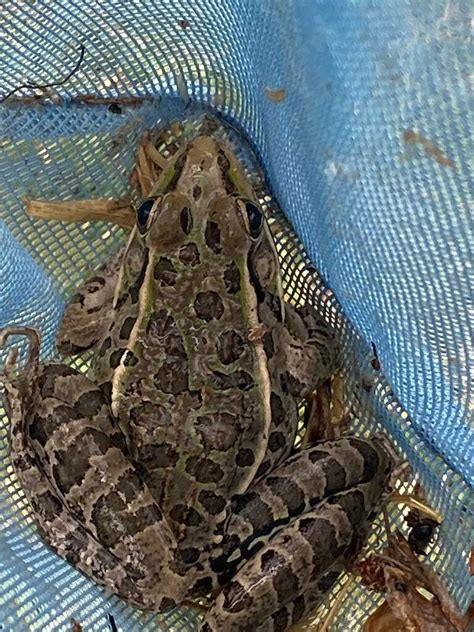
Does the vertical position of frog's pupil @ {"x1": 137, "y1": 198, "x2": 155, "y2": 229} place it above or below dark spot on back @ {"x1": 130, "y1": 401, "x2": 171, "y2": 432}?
A: above

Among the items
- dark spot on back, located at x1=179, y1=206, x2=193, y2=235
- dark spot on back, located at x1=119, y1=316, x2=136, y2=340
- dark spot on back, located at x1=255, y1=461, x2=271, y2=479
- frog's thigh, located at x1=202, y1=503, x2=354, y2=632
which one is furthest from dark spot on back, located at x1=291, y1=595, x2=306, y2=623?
dark spot on back, located at x1=179, y1=206, x2=193, y2=235

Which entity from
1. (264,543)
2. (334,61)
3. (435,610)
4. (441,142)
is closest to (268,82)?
(334,61)

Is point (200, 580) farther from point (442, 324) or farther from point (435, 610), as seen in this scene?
point (442, 324)

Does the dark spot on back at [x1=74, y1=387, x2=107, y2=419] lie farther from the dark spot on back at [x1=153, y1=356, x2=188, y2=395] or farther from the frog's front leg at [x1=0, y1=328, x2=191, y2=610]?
the dark spot on back at [x1=153, y1=356, x2=188, y2=395]

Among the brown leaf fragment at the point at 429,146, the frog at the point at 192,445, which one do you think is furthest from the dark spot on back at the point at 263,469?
the brown leaf fragment at the point at 429,146

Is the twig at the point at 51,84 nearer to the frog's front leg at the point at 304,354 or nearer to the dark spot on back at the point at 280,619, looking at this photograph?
Answer: the frog's front leg at the point at 304,354

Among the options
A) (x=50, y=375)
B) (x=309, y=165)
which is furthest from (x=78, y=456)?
(x=309, y=165)

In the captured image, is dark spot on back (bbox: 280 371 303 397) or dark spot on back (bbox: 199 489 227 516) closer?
dark spot on back (bbox: 199 489 227 516)
